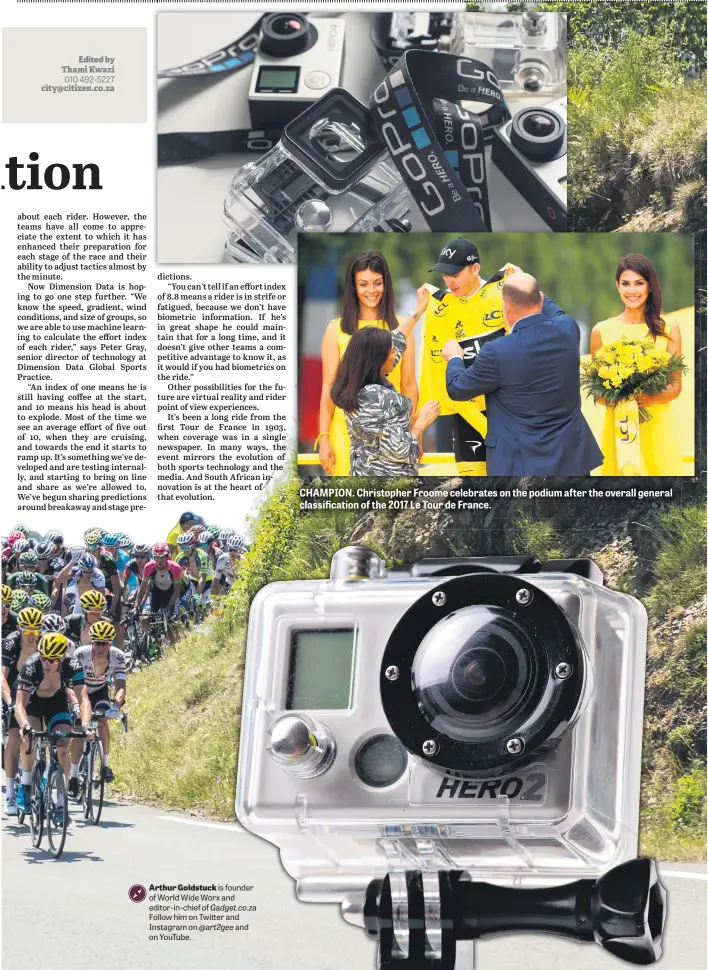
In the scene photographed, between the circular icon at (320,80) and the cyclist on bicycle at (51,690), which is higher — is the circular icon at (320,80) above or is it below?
above

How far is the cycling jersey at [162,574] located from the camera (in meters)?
Answer: 2.95

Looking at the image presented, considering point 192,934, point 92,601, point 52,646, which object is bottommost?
point 192,934

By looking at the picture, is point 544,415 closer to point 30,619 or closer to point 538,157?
point 538,157

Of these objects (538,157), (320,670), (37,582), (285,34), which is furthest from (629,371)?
(320,670)

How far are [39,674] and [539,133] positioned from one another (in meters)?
1.87

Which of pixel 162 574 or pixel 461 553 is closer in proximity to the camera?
pixel 461 553

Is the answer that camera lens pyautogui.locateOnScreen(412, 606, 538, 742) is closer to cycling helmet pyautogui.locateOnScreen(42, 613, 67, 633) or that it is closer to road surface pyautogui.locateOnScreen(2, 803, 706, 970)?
road surface pyautogui.locateOnScreen(2, 803, 706, 970)

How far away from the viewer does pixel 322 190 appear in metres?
2.88

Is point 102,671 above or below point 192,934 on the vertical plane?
above

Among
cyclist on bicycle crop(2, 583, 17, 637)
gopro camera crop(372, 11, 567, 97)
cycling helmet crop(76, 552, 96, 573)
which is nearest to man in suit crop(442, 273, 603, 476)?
gopro camera crop(372, 11, 567, 97)

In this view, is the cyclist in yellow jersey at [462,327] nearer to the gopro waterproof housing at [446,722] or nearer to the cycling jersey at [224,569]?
the cycling jersey at [224,569]

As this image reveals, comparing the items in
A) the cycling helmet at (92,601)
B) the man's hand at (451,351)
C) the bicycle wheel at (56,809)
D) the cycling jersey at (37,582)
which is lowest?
the bicycle wheel at (56,809)

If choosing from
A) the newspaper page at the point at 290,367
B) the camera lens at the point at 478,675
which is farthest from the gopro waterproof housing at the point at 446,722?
the newspaper page at the point at 290,367

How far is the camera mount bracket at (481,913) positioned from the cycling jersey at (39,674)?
2166mm
